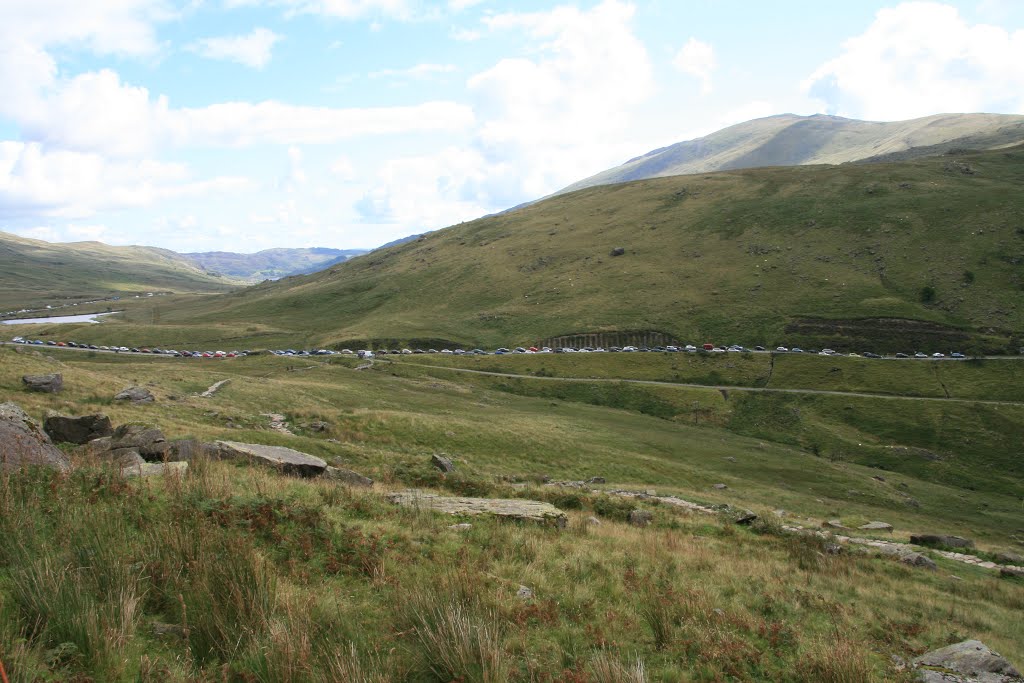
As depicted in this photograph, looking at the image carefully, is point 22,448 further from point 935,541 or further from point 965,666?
point 935,541

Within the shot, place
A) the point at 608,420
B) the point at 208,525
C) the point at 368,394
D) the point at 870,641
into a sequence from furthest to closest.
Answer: the point at 608,420 → the point at 368,394 → the point at 870,641 → the point at 208,525

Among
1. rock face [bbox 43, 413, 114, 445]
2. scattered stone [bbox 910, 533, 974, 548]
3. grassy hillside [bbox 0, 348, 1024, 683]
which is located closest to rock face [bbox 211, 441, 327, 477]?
grassy hillside [bbox 0, 348, 1024, 683]

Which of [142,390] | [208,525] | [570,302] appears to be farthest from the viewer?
[570,302]

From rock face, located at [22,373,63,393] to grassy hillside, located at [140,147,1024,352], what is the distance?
3880 inches

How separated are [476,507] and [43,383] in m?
26.4

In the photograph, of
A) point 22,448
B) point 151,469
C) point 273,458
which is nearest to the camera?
point 22,448

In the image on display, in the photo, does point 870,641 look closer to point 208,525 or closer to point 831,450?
point 208,525

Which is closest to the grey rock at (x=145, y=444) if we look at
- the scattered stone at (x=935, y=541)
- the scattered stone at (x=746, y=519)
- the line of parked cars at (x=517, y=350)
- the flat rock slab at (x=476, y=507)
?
the flat rock slab at (x=476, y=507)

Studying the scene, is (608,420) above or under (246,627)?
under

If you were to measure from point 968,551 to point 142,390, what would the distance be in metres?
47.3

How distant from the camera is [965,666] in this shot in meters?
9.38

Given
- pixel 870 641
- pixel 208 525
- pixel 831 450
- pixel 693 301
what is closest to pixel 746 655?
pixel 870 641

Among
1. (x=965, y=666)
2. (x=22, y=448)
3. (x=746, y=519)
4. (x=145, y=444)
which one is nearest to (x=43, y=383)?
(x=145, y=444)

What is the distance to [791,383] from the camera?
302 ft
